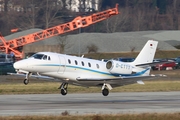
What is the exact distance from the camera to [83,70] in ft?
125

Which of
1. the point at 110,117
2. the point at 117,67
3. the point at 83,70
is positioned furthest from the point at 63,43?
the point at 110,117

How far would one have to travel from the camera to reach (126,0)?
16012 centimetres

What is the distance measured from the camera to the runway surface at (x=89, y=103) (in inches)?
1161

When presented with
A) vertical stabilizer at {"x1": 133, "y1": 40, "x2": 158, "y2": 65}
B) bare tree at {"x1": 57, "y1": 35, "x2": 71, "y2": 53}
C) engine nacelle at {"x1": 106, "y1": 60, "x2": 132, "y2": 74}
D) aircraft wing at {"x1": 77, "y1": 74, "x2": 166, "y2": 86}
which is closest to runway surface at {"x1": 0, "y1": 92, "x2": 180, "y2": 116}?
aircraft wing at {"x1": 77, "y1": 74, "x2": 166, "y2": 86}

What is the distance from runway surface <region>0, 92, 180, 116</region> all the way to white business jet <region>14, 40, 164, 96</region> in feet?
3.27

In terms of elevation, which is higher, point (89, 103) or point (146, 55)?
point (146, 55)

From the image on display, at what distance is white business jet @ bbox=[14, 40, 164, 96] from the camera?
36.2 m

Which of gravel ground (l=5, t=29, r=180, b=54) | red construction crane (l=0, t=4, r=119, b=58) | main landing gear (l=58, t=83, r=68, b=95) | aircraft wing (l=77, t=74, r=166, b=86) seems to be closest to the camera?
aircraft wing (l=77, t=74, r=166, b=86)

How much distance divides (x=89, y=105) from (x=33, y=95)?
26.8 feet

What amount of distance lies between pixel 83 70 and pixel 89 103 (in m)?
4.08

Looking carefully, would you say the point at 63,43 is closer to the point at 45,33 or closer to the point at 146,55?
the point at 45,33

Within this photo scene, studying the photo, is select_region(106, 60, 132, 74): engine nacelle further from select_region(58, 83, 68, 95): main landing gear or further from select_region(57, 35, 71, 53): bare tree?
select_region(57, 35, 71, 53): bare tree

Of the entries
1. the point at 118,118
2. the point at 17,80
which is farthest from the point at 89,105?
the point at 17,80

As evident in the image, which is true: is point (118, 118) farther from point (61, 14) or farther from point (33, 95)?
point (61, 14)
